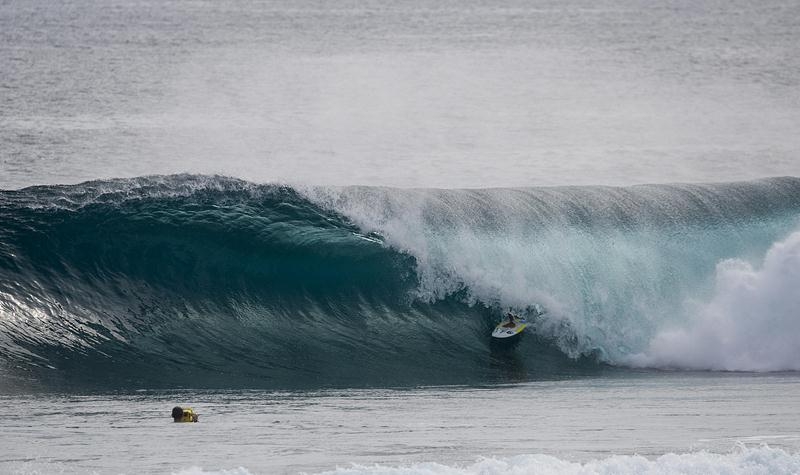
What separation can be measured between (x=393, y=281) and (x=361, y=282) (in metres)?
0.57

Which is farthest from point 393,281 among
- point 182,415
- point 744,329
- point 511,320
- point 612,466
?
point 612,466

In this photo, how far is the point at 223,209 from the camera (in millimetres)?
20453

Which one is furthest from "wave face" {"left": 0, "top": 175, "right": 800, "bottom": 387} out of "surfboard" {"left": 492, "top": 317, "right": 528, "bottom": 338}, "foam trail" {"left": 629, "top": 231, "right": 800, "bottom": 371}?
"surfboard" {"left": 492, "top": 317, "right": 528, "bottom": 338}

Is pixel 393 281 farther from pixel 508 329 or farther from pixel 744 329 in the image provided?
pixel 744 329

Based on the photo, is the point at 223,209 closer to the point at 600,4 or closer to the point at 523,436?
the point at 523,436

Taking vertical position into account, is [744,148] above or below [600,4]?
below

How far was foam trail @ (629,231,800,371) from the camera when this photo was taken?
18.4 meters

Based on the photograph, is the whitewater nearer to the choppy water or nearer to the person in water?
the choppy water

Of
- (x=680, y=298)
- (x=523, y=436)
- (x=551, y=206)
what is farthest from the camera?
(x=551, y=206)

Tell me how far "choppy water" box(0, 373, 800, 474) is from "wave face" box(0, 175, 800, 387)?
132 centimetres

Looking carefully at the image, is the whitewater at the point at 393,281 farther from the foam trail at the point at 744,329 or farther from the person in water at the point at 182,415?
the person in water at the point at 182,415

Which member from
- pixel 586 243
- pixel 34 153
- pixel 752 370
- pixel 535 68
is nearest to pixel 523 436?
pixel 752 370

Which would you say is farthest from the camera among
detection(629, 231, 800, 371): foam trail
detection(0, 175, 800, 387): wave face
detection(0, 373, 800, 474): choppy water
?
detection(629, 231, 800, 371): foam trail

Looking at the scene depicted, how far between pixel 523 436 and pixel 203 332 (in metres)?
6.50
